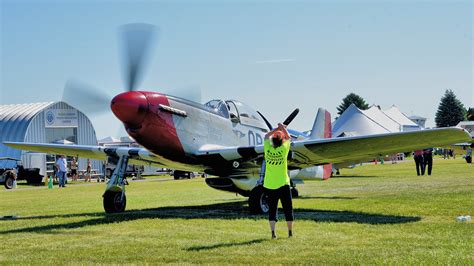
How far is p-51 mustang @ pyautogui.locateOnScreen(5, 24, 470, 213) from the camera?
40.9 ft

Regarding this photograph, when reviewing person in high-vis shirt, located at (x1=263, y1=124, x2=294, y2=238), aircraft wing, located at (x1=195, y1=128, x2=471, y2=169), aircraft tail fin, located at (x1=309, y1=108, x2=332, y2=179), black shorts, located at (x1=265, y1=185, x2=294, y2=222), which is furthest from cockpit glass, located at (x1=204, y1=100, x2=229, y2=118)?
black shorts, located at (x1=265, y1=185, x2=294, y2=222)

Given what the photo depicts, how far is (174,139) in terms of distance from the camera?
1352 cm

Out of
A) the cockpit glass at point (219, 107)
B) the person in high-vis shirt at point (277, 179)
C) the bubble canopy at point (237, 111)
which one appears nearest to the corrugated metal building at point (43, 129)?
the bubble canopy at point (237, 111)

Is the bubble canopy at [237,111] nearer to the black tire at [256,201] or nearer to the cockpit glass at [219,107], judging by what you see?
the cockpit glass at [219,107]

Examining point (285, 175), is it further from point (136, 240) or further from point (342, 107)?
point (342, 107)

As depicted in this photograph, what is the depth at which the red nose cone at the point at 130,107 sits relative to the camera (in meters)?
12.0

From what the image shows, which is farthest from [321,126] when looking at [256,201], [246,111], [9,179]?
[9,179]

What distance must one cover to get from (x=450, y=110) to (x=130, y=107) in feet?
433

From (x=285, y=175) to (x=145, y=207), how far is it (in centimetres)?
794

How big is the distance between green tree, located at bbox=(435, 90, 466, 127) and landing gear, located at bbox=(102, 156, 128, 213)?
420 ft

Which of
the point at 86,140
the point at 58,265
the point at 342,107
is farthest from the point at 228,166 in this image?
the point at 342,107

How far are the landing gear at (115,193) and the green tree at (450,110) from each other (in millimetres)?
128080

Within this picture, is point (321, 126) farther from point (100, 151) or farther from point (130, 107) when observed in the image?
point (130, 107)

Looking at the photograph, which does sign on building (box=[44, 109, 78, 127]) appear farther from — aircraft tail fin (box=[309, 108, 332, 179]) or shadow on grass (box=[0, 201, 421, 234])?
shadow on grass (box=[0, 201, 421, 234])
